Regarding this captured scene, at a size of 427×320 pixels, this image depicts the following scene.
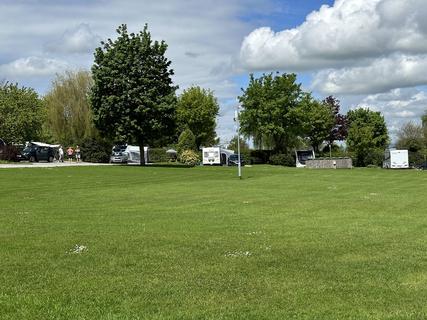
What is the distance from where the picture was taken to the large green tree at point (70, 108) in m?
75.6

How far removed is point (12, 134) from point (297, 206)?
191 ft

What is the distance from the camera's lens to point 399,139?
98.5 m

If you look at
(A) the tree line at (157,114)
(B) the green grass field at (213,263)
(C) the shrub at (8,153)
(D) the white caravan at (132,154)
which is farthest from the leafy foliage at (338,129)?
(B) the green grass field at (213,263)

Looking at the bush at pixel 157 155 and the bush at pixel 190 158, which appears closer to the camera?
the bush at pixel 190 158

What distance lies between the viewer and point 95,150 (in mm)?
67562

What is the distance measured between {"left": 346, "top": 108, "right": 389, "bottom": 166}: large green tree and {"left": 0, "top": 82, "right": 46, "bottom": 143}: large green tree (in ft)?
145

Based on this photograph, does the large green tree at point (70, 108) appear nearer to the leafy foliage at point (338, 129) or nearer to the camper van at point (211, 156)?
the camper van at point (211, 156)

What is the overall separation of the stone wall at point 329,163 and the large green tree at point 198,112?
23551 millimetres

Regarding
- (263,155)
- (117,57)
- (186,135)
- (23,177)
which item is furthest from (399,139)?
(23,177)

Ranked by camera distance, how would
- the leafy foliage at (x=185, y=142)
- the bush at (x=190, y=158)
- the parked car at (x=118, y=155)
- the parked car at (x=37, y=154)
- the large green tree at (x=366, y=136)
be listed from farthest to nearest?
1. the large green tree at (x=366, y=136)
2. the leafy foliage at (x=185, y=142)
3. the bush at (x=190, y=158)
4. the parked car at (x=118, y=155)
5. the parked car at (x=37, y=154)

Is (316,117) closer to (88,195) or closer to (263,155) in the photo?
(263,155)

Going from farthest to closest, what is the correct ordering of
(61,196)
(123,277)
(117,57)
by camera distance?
(117,57) → (61,196) → (123,277)

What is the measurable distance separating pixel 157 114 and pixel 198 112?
109 feet

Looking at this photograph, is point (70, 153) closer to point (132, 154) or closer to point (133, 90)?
point (132, 154)
